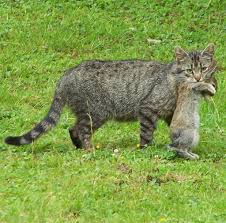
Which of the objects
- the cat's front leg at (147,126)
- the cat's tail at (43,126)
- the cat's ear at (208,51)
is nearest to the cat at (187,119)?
the cat's front leg at (147,126)

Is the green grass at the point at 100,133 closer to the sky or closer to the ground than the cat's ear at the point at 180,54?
closer to the ground

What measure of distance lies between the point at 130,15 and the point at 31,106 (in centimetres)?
381

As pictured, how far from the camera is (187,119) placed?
30.9 ft

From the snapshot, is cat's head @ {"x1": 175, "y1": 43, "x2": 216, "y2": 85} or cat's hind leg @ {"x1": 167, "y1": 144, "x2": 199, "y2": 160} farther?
cat's head @ {"x1": 175, "y1": 43, "x2": 216, "y2": 85}

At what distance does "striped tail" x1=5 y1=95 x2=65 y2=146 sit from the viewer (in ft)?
30.3

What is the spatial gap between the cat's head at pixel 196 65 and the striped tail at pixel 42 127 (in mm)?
1526

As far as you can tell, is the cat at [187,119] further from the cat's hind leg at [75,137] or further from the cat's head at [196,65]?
the cat's hind leg at [75,137]

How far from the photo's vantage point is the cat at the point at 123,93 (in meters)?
9.65

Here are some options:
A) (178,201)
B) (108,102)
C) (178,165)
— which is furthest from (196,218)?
(108,102)

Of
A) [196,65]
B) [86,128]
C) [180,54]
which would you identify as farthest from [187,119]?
[86,128]

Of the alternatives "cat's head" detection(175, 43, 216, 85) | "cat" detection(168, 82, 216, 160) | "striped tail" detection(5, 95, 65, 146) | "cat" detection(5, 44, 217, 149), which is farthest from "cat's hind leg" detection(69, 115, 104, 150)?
"cat's head" detection(175, 43, 216, 85)

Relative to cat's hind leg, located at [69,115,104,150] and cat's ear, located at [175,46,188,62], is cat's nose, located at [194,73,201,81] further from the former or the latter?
cat's hind leg, located at [69,115,104,150]

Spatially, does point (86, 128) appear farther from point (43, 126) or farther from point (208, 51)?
point (208, 51)

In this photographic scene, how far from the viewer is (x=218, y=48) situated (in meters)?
13.9
